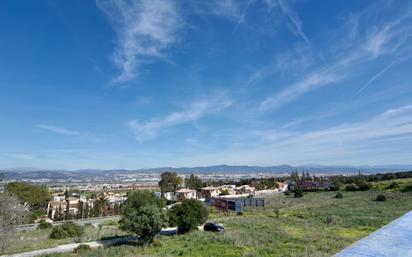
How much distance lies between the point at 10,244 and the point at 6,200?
13.5 feet

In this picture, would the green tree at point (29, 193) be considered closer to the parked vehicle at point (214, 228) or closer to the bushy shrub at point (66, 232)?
the bushy shrub at point (66, 232)

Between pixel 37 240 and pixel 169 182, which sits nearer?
pixel 37 240

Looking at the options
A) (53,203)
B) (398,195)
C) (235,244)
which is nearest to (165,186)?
(53,203)

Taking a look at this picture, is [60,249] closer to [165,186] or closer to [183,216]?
[183,216]

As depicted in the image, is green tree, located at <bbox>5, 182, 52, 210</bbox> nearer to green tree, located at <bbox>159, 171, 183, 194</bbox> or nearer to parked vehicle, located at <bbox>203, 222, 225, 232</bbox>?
green tree, located at <bbox>159, 171, 183, 194</bbox>

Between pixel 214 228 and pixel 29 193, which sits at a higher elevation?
pixel 29 193

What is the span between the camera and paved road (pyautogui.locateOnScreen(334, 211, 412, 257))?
2.45m

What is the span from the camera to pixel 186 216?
41312 mm

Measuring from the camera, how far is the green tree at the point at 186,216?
41281 millimetres

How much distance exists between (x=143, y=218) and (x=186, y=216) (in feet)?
29.2

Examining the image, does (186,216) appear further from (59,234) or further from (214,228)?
(59,234)

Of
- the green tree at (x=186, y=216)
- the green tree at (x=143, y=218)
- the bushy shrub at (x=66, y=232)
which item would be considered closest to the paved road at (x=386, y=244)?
the green tree at (x=143, y=218)

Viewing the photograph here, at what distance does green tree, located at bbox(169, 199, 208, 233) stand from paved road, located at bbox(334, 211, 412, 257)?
A: 39313mm

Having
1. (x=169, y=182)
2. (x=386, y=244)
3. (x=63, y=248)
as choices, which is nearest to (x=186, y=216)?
(x=63, y=248)
